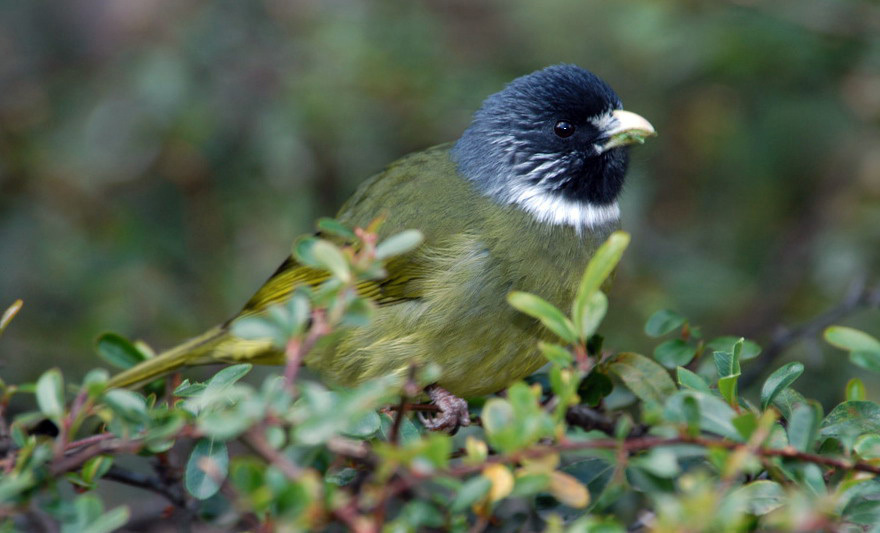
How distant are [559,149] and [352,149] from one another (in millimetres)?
1172

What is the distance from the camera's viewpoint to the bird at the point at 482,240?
125 inches

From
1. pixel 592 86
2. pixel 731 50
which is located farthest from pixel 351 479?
pixel 731 50

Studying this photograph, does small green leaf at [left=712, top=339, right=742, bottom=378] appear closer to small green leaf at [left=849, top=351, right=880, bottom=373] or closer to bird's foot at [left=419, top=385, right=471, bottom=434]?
small green leaf at [left=849, top=351, right=880, bottom=373]

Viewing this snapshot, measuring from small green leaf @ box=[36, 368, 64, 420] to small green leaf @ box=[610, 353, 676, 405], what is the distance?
1.38 m

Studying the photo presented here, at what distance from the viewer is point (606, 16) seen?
468 centimetres

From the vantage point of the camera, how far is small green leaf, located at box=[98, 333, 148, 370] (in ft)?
8.98

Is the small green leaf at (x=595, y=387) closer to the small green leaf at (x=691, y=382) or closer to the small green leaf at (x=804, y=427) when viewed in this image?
the small green leaf at (x=691, y=382)

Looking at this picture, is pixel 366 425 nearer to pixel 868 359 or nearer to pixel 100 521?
pixel 100 521

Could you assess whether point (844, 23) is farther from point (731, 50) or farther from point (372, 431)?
point (372, 431)

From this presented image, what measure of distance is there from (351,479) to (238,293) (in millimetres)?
2073

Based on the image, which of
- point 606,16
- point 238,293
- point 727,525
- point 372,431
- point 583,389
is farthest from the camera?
point 606,16

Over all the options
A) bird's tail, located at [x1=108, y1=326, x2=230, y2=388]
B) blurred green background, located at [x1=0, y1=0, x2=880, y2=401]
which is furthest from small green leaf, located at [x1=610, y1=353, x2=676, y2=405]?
bird's tail, located at [x1=108, y1=326, x2=230, y2=388]

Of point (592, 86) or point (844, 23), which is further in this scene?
point (844, 23)

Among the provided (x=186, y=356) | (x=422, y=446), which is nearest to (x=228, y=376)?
(x=422, y=446)
